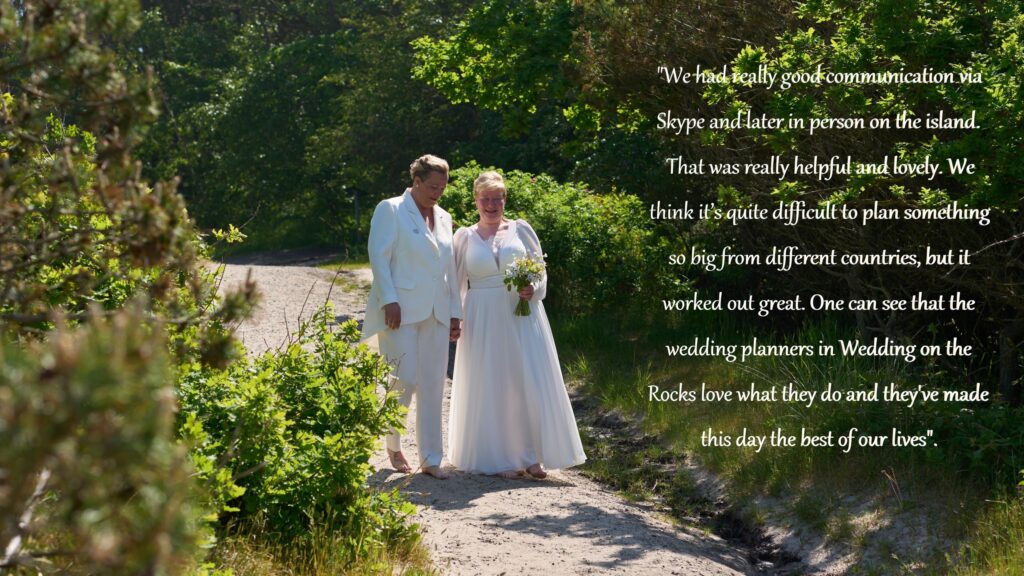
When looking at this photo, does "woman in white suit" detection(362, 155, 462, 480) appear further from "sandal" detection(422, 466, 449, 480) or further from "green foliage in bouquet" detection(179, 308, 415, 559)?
"green foliage in bouquet" detection(179, 308, 415, 559)

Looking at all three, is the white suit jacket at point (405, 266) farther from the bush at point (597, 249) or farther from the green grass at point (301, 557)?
the bush at point (597, 249)

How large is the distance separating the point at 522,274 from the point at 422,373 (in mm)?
967

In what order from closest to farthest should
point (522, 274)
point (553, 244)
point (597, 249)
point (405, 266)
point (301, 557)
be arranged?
point (301, 557) → point (405, 266) → point (522, 274) → point (597, 249) → point (553, 244)

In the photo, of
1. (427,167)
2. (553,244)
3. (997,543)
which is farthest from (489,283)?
(553,244)

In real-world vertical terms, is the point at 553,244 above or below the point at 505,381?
above

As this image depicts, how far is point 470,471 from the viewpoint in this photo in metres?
8.69

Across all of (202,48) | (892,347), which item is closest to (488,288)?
(892,347)

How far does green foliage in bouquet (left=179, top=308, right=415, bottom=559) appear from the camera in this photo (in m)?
5.65

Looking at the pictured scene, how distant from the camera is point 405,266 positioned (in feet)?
27.3

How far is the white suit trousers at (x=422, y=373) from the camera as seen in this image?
8.30 metres

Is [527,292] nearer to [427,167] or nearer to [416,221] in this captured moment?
[416,221]

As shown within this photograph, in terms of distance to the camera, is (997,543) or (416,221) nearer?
(997,543)

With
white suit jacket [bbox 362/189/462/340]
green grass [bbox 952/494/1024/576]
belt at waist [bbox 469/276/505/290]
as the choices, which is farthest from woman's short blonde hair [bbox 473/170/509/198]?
green grass [bbox 952/494/1024/576]

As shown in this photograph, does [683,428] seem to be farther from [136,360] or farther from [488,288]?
[136,360]
